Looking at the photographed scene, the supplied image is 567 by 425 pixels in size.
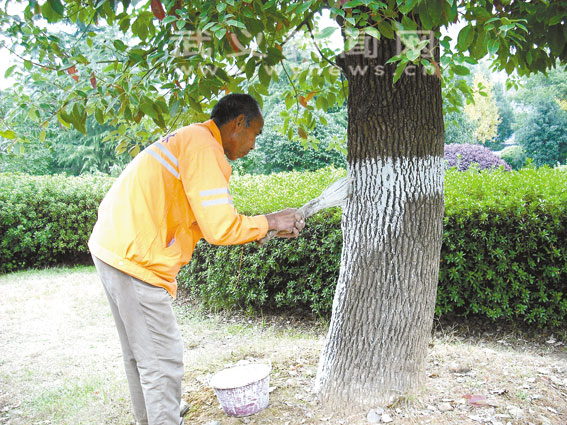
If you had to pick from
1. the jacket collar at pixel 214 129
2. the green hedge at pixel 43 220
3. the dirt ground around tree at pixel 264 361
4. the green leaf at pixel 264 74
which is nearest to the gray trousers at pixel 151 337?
the dirt ground around tree at pixel 264 361

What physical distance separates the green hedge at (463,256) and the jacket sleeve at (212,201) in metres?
1.74

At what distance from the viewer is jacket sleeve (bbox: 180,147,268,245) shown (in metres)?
1.95

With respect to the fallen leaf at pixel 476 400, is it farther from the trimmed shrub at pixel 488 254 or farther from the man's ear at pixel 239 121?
the man's ear at pixel 239 121

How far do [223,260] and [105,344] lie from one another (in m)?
1.52

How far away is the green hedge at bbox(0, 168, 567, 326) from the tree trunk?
142 centimetres

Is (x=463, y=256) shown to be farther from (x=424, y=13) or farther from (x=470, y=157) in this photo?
(x=470, y=157)

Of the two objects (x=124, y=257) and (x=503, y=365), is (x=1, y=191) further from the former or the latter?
(x=503, y=365)

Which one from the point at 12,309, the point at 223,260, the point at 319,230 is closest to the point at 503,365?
the point at 319,230

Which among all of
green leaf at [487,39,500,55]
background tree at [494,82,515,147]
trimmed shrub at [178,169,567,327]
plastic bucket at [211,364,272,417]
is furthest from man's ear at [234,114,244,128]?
background tree at [494,82,515,147]

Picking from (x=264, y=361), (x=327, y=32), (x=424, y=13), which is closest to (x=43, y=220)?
(x=264, y=361)

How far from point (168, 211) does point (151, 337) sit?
59 cm

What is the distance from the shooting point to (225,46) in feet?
6.65

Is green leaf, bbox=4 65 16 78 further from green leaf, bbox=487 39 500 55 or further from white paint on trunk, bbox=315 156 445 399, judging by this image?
green leaf, bbox=487 39 500 55

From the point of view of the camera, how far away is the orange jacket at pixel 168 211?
1.96 m
